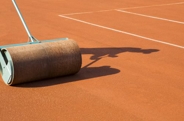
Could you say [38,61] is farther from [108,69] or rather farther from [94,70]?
[108,69]

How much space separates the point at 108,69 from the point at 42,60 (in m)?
1.58

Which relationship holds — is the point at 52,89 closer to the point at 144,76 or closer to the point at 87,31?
the point at 144,76

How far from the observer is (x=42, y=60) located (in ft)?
25.5

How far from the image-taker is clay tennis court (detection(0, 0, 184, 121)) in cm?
679

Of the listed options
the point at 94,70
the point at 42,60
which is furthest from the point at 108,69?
the point at 42,60

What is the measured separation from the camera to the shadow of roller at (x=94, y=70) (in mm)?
8008

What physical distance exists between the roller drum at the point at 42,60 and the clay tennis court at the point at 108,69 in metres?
0.18

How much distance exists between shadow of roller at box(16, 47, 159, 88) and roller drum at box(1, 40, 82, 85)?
106 mm

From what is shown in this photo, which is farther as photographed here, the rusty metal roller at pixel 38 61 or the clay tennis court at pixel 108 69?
the rusty metal roller at pixel 38 61

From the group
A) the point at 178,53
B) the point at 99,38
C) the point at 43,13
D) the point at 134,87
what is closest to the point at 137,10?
the point at 43,13

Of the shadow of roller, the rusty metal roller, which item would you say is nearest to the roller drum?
the rusty metal roller

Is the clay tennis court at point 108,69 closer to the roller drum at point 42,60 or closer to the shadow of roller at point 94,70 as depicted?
the shadow of roller at point 94,70

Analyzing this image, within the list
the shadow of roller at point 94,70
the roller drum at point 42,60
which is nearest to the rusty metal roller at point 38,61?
the roller drum at point 42,60

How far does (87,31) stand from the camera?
12.4 m
